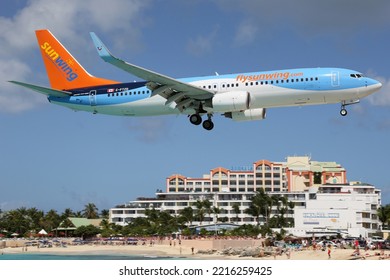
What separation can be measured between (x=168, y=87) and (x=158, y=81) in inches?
37.1

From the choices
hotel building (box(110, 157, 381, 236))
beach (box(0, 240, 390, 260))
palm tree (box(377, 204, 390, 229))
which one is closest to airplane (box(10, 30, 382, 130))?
beach (box(0, 240, 390, 260))

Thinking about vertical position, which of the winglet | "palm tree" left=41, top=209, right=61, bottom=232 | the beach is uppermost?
the winglet

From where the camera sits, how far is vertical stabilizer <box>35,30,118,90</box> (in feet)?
199

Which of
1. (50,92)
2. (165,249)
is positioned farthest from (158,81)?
(165,249)

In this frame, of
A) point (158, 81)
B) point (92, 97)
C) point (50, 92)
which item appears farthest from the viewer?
point (92, 97)

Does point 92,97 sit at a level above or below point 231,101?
above

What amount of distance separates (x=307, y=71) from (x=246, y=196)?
10228 centimetres

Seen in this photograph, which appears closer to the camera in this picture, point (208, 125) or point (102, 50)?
point (102, 50)

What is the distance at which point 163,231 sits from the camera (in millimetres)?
126375

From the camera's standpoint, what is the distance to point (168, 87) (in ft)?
171

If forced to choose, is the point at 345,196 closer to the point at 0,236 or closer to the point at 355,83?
the point at 0,236

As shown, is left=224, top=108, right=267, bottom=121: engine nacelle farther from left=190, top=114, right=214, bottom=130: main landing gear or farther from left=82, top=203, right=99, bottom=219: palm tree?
left=82, top=203, right=99, bottom=219: palm tree

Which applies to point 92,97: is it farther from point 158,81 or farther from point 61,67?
point 61,67

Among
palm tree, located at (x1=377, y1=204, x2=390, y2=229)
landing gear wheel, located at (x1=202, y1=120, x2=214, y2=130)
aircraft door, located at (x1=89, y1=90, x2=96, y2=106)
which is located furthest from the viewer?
palm tree, located at (x1=377, y1=204, x2=390, y2=229)
